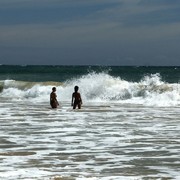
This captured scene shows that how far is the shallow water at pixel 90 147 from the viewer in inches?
365

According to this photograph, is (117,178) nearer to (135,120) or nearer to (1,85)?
(135,120)

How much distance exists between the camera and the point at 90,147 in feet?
39.2

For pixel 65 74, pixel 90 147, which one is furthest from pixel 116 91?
pixel 65 74

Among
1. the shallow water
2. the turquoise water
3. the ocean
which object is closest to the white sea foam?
the ocean

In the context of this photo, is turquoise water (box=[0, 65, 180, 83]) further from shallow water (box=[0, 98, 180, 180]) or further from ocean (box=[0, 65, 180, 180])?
shallow water (box=[0, 98, 180, 180])

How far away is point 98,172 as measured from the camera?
9.24 m

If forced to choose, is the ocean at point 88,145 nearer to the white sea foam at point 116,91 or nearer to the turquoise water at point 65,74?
the white sea foam at point 116,91

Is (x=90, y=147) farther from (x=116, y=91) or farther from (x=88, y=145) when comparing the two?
(x=116, y=91)

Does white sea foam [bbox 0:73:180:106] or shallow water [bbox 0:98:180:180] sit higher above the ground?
white sea foam [bbox 0:73:180:106]

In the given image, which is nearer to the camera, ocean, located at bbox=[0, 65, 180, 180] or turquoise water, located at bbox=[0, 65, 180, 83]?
ocean, located at bbox=[0, 65, 180, 180]

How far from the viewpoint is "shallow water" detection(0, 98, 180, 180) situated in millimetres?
9273

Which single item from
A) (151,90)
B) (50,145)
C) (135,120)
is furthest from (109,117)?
(151,90)

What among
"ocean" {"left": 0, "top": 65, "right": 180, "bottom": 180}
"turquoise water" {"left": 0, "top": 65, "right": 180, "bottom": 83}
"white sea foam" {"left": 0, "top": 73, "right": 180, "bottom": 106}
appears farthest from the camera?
"turquoise water" {"left": 0, "top": 65, "right": 180, "bottom": 83}

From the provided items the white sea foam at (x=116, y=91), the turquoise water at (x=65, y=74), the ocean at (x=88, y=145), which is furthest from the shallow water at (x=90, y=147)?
the turquoise water at (x=65, y=74)
